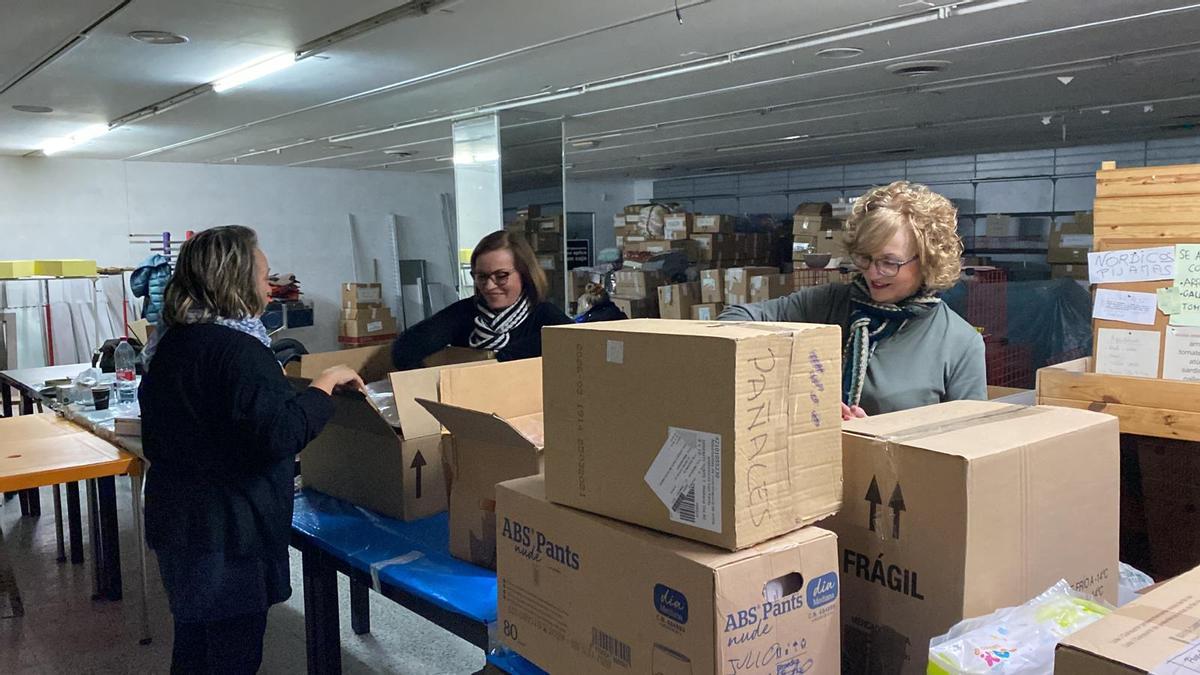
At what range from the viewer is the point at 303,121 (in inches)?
240

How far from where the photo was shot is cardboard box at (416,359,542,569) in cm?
161

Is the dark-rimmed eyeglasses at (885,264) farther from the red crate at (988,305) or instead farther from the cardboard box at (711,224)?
the cardboard box at (711,224)

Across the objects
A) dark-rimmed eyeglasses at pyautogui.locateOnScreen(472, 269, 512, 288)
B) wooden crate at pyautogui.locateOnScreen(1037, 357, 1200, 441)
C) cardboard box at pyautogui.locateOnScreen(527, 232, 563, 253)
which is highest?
cardboard box at pyautogui.locateOnScreen(527, 232, 563, 253)

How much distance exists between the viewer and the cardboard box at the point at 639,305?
8.08 meters

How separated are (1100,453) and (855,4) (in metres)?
2.52

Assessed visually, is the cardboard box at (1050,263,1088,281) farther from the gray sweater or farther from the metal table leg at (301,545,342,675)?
the metal table leg at (301,545,342,675)

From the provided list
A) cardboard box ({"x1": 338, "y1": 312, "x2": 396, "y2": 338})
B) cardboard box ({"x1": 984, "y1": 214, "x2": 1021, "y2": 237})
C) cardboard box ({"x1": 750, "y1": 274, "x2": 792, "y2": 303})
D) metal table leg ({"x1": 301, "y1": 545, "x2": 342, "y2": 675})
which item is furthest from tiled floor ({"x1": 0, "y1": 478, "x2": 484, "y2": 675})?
cardboard box ({"x1": 984, "y1": 214, "x2": 1021, "y2": 237})

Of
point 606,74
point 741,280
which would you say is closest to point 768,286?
point 741,280

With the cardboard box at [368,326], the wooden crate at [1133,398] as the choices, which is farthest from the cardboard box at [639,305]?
the wooden crate at [1133,398]

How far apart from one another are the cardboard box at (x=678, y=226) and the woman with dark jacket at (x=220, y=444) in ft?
22.2

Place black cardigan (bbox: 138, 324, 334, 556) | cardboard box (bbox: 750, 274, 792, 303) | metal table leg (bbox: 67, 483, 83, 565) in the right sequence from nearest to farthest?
black cardigan (bbox: 138, 324, 334, 556) < metal table leg (bbox: 67, 483, 83, 565) < cardboard box (bbox: 750, 274, 792, 303)

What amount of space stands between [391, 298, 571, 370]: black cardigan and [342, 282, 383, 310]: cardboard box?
23.1ft

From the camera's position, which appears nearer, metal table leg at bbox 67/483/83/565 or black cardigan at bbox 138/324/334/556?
black cardigan at bbox 138/324/334/556

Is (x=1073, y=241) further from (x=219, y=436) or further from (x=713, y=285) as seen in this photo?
(x=219, y=436)
